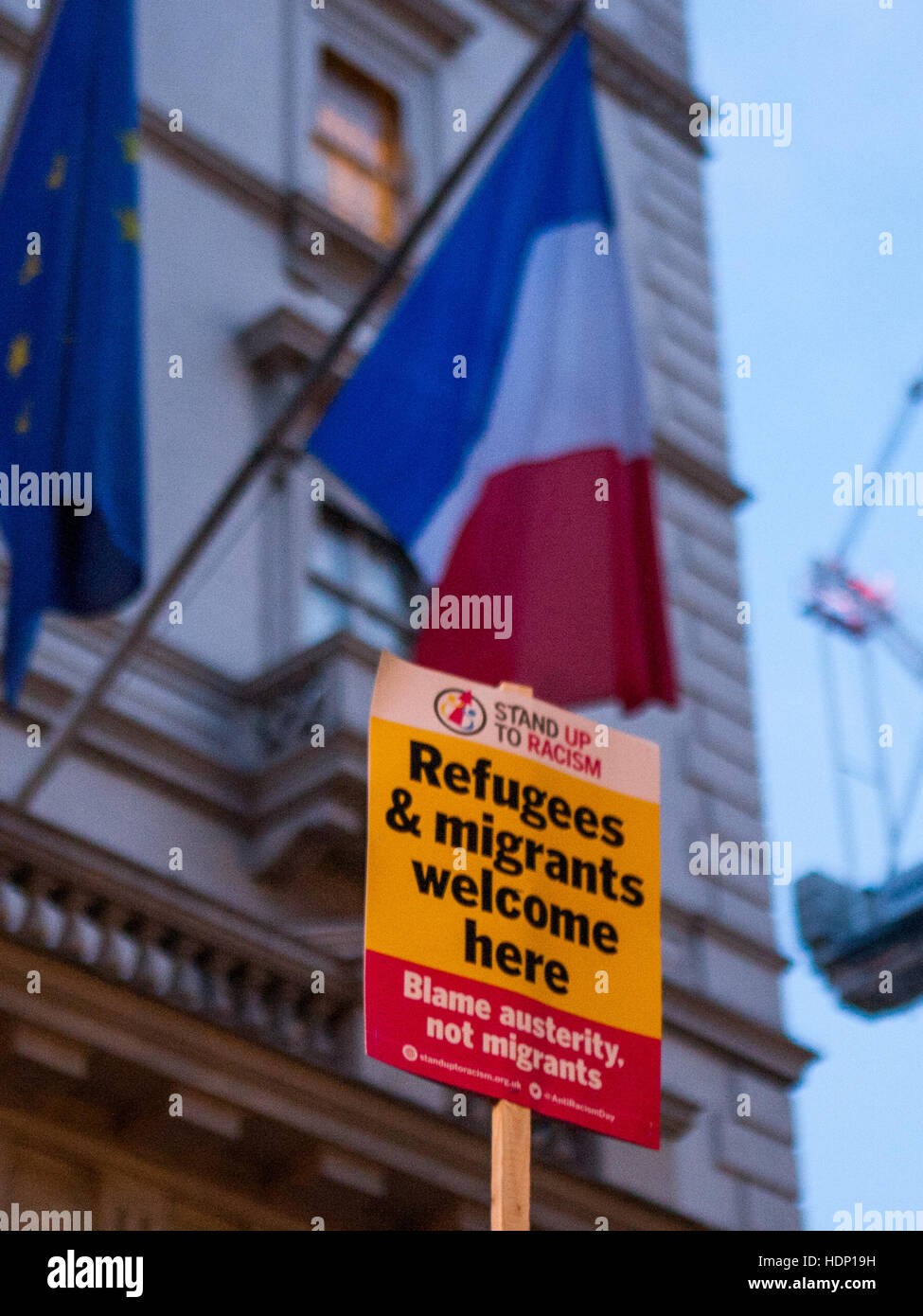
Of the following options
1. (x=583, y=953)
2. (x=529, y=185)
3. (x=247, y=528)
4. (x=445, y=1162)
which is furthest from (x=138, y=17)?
(x=583, y=953)

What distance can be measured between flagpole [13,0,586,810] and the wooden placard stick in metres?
5.93

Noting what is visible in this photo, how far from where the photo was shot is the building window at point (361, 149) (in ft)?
59.4

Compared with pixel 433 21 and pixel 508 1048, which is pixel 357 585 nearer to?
pixel 433 21

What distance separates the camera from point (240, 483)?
12.1 metres

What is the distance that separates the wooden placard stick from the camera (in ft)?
20.2

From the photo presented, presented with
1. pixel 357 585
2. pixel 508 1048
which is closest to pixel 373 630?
→ pixel 357 585

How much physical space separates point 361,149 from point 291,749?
6.40 metres

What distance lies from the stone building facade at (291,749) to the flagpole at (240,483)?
25.8 inches

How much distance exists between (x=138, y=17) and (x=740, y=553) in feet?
20.2

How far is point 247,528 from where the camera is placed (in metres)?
15.4

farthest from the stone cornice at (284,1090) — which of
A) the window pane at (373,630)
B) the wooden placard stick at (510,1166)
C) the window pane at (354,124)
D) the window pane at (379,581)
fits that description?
the window pane at (354,124)

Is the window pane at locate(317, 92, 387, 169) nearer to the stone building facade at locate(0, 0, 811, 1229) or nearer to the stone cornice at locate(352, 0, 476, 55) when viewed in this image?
the stone building facade at locate(0, 0, 811, 1229)
